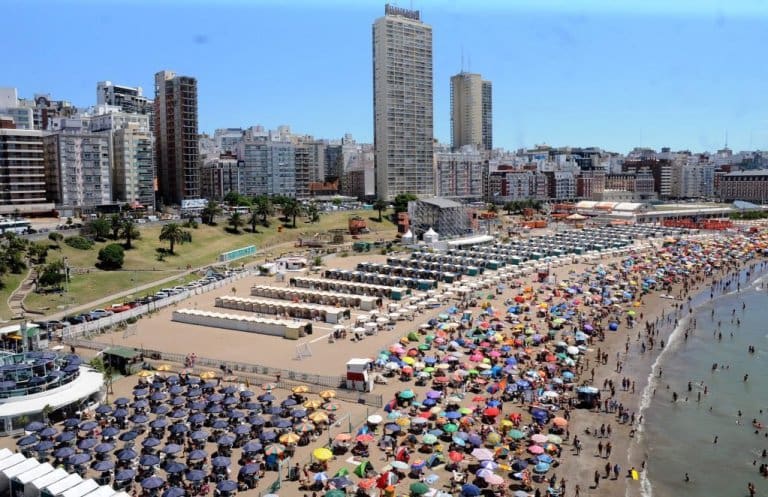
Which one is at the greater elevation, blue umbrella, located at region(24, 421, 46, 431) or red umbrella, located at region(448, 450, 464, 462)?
blue umbrella, located at region(24, 421, 46, 431)

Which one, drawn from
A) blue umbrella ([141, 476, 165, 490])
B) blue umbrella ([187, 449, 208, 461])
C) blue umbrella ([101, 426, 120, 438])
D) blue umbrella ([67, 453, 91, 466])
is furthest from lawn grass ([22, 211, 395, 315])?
blue umbrella ([141, 476, 165, 490])

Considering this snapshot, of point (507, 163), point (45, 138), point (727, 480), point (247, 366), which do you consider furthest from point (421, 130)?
point (727, 480)

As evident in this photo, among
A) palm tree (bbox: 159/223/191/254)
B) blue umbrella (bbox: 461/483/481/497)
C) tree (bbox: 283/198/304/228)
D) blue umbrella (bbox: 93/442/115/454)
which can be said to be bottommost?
blue umbrella (bbox: 461/483/481/497)

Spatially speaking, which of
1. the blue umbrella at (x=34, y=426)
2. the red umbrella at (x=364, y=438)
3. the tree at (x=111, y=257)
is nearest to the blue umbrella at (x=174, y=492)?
the red umbrella at (x=364, y=438)

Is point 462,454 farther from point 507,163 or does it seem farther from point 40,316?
point 507,163

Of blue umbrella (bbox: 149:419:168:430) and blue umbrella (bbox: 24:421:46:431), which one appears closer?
blue umbrella (bbox: 24:421:46:431)

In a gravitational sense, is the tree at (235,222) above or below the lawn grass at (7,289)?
above

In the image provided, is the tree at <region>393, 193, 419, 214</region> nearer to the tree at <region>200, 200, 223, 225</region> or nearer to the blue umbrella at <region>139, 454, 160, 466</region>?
the tree at <region>200, 200, 223, 225</region>

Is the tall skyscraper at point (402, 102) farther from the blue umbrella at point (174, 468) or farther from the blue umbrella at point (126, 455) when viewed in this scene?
the blue umbrella at point (174, 468)
